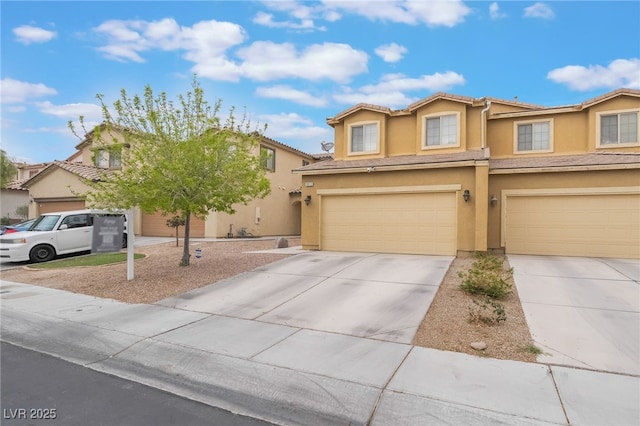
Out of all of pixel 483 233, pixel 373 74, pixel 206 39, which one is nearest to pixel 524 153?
pixel 483 233

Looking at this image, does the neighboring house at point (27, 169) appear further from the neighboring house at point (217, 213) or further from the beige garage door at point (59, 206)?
the beige garage door at point (59, 206)

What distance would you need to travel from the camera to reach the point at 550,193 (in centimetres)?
1306

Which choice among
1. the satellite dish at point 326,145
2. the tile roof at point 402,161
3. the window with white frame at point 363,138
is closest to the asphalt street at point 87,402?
the tile roof at point 402,161

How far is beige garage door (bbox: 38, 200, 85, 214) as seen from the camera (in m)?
21.4

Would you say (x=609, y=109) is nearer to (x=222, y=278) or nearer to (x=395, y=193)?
(x=395, y=193)

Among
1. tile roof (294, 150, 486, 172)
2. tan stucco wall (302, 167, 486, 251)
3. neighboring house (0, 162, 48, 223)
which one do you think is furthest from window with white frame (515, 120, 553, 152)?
neighboring house (0, 162, 48, 223)

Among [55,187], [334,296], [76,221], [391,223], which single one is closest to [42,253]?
[76,221]

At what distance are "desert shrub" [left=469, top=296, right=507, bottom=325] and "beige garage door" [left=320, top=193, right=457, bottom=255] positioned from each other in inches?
256

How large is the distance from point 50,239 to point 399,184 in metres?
13.5

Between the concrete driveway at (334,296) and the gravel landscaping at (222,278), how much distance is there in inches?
14.5

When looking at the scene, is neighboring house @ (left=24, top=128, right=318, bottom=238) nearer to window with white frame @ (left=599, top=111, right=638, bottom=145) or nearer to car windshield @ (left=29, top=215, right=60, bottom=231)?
car windshield @ (left=29, top=215, right=60, bottom=231)

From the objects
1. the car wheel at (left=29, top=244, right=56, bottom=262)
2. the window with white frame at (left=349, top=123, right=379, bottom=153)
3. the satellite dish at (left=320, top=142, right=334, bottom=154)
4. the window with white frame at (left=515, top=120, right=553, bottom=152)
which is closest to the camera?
the car wheel at (left=29, top=244, right=56, bottom=262)

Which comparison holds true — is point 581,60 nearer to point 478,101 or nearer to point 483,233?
point 478,101

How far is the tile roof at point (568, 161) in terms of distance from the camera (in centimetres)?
1242
